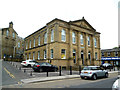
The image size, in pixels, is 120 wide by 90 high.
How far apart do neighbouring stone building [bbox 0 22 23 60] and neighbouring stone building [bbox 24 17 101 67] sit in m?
17.2

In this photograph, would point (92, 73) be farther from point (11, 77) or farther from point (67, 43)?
point (67, 43)

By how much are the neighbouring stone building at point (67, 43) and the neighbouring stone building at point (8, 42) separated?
56.4ft

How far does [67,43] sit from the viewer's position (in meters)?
24.7

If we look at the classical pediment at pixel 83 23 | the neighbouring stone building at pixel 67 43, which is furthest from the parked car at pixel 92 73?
the classical pediment at pixel 83 23

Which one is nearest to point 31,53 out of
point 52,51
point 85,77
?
point 52,51

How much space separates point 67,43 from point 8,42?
104 feet

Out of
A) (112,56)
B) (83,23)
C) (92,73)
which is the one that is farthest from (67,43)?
(112,56)

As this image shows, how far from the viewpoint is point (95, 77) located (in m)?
11.8

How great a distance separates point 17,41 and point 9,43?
4815 millimetres

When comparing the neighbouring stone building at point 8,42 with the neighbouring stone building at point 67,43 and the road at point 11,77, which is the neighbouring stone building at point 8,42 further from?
the road at point 11,77

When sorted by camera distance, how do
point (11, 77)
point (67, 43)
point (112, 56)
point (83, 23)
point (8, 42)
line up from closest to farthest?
point (11, 77) → point (67, 43) → point (83, 23) → point (8, 42) → point (112, 56)

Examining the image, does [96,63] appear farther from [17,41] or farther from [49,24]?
[17,41]

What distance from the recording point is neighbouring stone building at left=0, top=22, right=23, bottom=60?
43750 millimetres

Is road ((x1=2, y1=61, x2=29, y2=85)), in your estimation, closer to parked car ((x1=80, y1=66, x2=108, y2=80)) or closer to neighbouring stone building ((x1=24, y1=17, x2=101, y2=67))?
parked car ((x1=80, y1=66, x2=108, y2=80))
